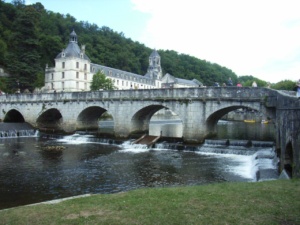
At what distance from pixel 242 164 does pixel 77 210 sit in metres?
14.8

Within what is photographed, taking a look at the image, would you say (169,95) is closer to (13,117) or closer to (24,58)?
(13,117)

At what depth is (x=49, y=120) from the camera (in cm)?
4709

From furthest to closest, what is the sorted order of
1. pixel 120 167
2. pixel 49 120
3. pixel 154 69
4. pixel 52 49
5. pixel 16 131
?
1. pixel 154 69
2. pixel 52 49
3. pixel 49 120
4. pixel 16 131
5. pixel 120 167

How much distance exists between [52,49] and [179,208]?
277 feet

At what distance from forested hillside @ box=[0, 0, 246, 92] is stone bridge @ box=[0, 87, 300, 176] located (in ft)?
61.1

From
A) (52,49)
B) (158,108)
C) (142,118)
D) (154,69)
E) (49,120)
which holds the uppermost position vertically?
(154,69)

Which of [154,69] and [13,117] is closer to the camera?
[13,117]

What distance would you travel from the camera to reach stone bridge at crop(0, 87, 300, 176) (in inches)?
656

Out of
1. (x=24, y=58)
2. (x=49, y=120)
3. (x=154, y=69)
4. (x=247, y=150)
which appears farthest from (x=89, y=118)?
(x=154, y=69)

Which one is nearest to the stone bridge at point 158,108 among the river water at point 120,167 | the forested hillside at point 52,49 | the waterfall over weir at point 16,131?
the waterfall over weir at point 16,131

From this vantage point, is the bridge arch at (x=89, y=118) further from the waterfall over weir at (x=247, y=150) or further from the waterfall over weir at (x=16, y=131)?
the waterfall over weir at (x=247, y=150)

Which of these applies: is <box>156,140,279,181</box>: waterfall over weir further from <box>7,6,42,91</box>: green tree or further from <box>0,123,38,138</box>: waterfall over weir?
<box>7,6,42,91</box>: green tree

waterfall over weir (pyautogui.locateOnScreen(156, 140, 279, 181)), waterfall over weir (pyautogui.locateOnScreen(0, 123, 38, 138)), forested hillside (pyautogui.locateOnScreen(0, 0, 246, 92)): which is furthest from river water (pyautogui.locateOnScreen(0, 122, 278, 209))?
forested hillside (pyautogui.locateOnScreen(0, 0, 246, 92))

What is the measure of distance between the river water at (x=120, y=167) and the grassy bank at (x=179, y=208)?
486 cm
